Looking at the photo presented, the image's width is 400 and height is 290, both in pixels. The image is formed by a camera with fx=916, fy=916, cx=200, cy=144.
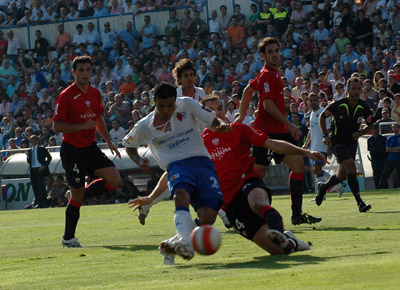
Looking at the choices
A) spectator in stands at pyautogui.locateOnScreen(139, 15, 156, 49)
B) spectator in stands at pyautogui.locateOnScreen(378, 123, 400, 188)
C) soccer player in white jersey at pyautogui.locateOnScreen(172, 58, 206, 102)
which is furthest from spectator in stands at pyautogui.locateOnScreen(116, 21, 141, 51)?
soccer player in white jersey at pyautogui.locateOnScreen(172, 58, 206, 102)

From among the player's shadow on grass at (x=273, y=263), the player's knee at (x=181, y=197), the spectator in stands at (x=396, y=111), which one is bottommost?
the spectator in stands at (x=396, y=111)

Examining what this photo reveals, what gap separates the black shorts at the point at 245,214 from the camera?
28.0 ft

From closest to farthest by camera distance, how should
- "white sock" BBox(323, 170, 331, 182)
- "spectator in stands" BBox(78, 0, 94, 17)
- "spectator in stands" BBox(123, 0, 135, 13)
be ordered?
"white sock" BBox(323, 170, 331, 182)
"spectator in stands" BBox(123, 0, 135, 13)
"spectator in stands" BBox(78, 0, 94, 17)

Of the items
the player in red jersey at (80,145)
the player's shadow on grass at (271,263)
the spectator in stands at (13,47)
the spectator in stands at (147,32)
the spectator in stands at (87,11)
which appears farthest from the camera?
the spectator in stands at (13,47)

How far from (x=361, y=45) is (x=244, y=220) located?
57.2 ft

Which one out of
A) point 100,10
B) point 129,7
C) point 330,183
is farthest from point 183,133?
point 100,10

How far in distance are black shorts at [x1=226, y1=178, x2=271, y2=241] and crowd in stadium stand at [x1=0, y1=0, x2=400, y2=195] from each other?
1354 centimetres

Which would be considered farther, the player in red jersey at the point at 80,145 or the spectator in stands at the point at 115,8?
the spectator in stands at the point at 115,8

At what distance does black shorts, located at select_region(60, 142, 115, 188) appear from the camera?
12.0 m

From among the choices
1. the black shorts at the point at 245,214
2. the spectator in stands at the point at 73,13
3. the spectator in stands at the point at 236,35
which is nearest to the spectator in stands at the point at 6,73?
the spectator in stands at the point at 73,13

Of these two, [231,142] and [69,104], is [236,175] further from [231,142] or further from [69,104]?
[69,104]

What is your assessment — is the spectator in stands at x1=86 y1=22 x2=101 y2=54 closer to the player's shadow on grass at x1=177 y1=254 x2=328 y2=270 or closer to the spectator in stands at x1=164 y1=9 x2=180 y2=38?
the spectator in stands at x1=164 y1=9 x2=180 y2=38

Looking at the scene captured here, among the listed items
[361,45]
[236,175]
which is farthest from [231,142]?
[361,45]

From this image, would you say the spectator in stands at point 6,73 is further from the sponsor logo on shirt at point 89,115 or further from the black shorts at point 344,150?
the sponsor logo on shirt at point 89,115
